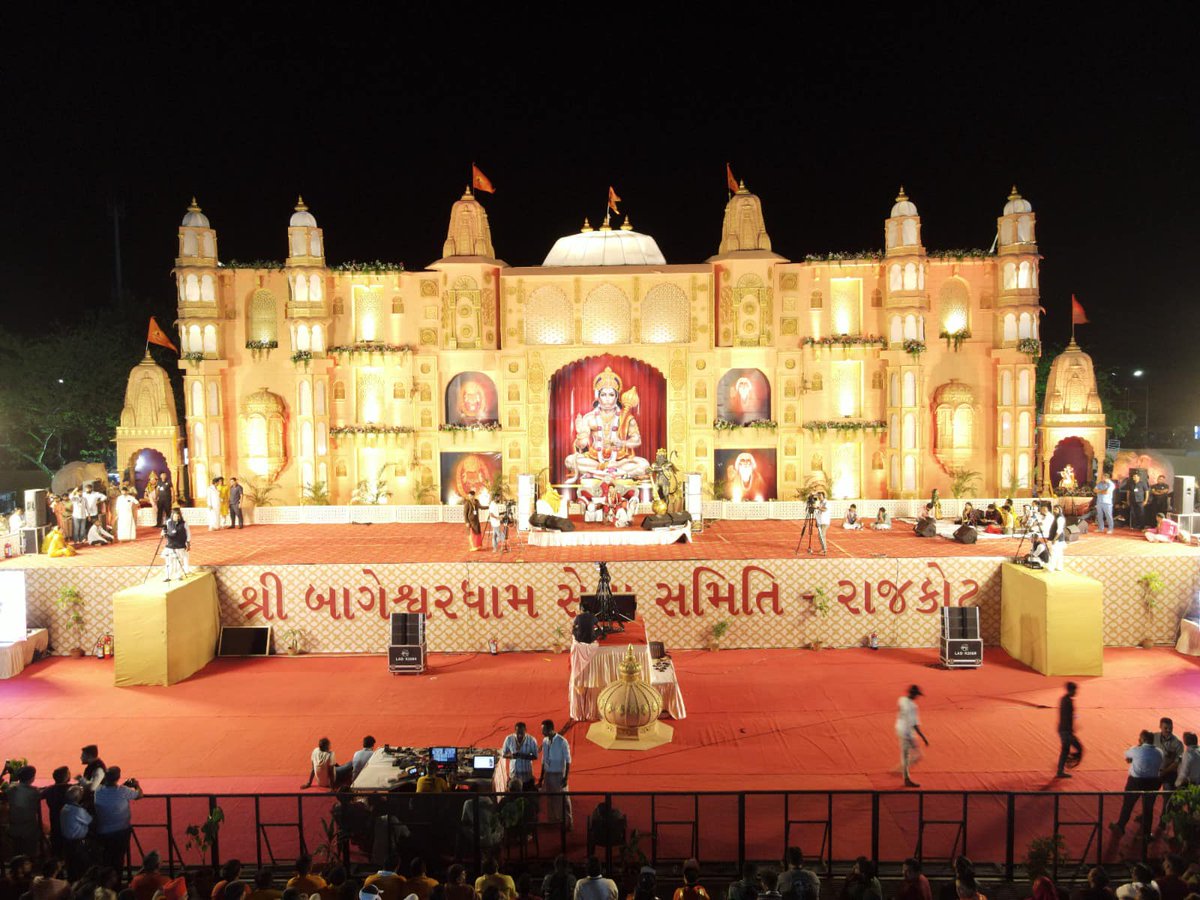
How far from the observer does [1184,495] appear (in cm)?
2027

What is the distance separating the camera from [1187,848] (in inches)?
304

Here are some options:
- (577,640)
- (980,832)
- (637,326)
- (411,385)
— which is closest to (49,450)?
(411,385)

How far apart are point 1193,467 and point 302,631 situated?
26.9 metres

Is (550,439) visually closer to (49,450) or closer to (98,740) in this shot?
(98,740)

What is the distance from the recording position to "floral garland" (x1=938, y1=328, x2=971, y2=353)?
24500 mm

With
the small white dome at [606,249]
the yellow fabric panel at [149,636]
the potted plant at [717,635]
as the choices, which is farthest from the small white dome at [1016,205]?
the yellow fabric panel at [149,636]

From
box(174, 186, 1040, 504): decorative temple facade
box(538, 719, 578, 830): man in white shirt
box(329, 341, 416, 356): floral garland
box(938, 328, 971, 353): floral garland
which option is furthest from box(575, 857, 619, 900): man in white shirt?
box(938, 328, 971, 353): floral garland

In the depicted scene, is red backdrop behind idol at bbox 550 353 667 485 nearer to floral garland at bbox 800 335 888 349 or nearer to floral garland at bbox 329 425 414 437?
floral garland at bbox 329 425 414 437

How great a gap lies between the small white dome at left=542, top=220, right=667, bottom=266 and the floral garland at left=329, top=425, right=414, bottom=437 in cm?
714

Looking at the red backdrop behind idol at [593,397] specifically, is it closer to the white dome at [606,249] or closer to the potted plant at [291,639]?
the white dome at [606,249]

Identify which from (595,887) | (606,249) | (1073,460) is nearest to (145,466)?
(606,249)

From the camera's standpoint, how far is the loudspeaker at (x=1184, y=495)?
65.7 ft

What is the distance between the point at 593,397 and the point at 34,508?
1415cm

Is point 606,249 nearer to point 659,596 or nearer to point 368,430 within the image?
point 368,430
